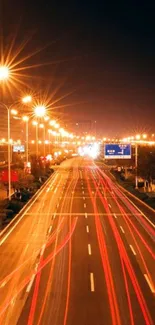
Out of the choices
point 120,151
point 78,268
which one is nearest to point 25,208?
point 78,268

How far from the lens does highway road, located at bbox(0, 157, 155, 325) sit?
1733cm

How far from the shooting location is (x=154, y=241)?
29.9m

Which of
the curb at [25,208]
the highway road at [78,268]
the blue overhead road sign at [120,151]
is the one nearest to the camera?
the highway road at [78,268]

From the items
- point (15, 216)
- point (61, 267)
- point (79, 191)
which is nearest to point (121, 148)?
point (79, 191)

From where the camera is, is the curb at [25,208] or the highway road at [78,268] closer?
the highway road at [78,268]

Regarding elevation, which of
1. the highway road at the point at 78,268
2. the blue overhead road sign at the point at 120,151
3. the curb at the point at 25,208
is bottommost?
the curb at the point at 25,208

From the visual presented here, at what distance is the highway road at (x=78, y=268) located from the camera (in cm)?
1733

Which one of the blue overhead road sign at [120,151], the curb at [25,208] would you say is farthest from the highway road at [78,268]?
the blue overhead road sign at [120,151]

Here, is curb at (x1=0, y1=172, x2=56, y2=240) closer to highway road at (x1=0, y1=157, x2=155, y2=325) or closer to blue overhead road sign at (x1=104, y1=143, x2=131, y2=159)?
highway road at (x1=0, y1=157, x2=155, y2=325)

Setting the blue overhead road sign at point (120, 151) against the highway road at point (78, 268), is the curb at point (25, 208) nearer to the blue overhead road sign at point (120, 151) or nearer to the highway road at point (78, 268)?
the highway road at point (78, 268)

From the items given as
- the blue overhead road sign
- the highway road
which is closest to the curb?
the highway road

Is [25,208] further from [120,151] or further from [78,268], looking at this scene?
[120,151]

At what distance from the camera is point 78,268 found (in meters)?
23.7

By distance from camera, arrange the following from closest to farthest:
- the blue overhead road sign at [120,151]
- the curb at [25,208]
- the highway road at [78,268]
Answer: the highway road at [78,268], the curb at [25,208], the blue overhead road sign at [120,151]
